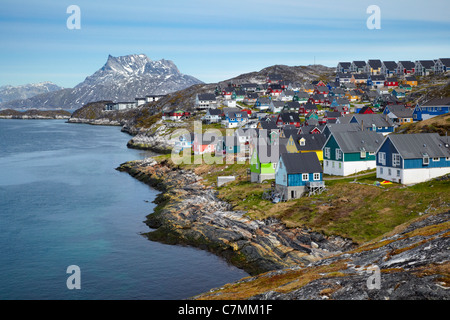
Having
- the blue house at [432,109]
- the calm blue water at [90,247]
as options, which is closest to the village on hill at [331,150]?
the blue house at [432,109]

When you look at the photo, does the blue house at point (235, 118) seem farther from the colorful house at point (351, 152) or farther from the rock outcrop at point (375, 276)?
the rock outcrop at point (375, 276)

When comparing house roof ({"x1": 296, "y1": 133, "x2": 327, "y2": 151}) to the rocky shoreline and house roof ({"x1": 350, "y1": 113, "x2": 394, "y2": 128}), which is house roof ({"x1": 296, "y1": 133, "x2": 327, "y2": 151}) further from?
house roof ({"x1": 350, "y1": 113, "x2": 394, "y2": 128})

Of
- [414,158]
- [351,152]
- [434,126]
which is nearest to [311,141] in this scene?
[351,152]

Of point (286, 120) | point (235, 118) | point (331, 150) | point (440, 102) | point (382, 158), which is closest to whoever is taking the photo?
point (382, 158)

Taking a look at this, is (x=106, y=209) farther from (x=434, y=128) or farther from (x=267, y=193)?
(x=434, y=128)

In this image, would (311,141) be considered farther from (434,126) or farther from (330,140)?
(434,126)

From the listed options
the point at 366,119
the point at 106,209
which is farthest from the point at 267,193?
the point at 366,119

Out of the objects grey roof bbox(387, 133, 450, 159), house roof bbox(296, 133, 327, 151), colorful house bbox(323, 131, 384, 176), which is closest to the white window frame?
grey roof bbox(387, 133, 450, 159)
